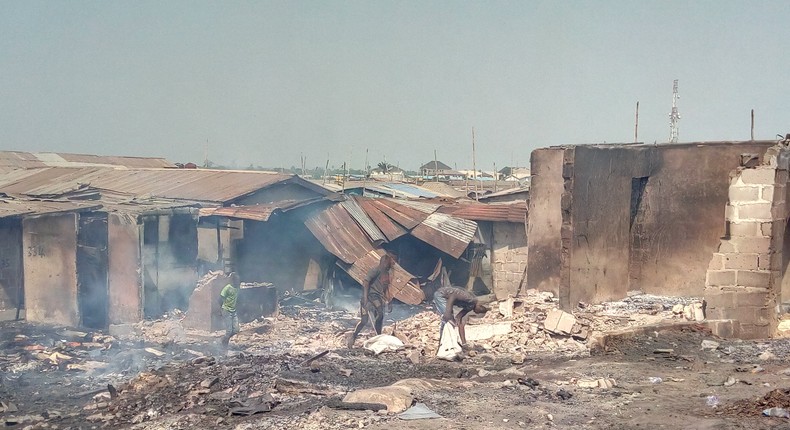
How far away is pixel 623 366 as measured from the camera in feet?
30.8

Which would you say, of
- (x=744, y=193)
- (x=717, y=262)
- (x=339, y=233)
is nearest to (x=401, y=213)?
(x=339, y=233)

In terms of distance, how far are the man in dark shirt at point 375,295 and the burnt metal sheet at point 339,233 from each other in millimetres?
3519

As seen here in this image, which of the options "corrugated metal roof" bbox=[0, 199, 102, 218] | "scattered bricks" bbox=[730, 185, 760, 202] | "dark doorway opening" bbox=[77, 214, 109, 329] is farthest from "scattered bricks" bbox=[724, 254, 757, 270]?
"corrugated metal roof" bbox=[0, 199, 102, 218]

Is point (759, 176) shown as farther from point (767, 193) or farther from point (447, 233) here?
point (447, 233)

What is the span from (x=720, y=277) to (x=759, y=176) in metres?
1.55

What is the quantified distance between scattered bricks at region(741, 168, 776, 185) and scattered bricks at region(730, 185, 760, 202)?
0.10m

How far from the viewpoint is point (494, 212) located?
16438 mm

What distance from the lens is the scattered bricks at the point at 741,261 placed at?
10.7 metres

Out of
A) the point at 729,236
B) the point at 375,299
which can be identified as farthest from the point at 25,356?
the point at 729,236

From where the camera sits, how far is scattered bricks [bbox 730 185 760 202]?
35.2 ft

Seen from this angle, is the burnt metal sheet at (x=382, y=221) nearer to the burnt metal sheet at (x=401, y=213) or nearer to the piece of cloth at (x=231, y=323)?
the burnt metal sheet at (x=401, y=213)

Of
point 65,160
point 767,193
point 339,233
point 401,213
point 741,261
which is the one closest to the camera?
point 767,193

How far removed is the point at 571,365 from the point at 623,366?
2.15 feet

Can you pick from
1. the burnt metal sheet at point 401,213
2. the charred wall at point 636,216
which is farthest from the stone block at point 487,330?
the burnt metal sheet at point 401,213
